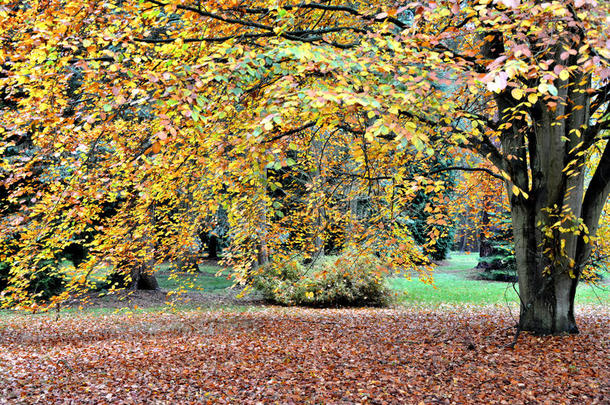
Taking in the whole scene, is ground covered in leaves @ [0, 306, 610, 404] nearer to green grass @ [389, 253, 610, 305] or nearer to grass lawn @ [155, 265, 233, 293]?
green grass @ [389, 253, 610, 305]

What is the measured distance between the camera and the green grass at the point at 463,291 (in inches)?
550

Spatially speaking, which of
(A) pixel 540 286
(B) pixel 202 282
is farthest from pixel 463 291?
(A) pixel 540 286

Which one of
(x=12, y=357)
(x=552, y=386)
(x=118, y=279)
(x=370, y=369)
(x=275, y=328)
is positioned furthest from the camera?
(x=118, y=279)

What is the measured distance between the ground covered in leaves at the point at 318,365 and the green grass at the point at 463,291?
4.49 metres

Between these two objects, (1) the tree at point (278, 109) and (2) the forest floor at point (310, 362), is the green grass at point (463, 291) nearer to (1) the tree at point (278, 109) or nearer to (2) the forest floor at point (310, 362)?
(2) the forest floor at point (310, 362)

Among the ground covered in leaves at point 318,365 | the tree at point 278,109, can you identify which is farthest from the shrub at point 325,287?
the tree at point 278,109

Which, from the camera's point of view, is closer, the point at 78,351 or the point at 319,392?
the point at 319,392

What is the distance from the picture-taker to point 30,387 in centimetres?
503

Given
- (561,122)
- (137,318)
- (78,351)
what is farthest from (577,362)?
(137,318)

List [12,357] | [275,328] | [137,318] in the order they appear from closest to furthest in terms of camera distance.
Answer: [12,357] → [275,328] → [137,318]

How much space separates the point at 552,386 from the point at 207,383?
12.2 feet

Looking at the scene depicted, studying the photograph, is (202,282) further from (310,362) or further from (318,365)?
(318,365)

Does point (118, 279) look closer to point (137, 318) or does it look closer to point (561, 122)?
point (137, 318)

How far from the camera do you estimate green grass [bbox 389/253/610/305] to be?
550 inches
